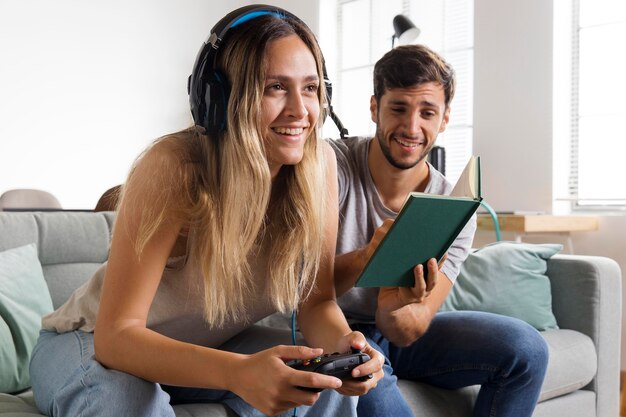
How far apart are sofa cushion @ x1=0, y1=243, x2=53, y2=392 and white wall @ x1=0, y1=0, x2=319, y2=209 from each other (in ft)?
10.0

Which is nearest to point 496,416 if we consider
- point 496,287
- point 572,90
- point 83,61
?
point 496,287

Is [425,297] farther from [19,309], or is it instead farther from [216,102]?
[19,309]

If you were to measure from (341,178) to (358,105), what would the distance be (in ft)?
11.3

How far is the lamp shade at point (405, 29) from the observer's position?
3.84 m

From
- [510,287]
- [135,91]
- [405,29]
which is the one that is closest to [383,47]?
[405,29]

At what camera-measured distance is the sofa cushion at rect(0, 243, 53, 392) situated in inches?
57.7

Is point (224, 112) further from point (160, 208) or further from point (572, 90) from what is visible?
point (572, 90)

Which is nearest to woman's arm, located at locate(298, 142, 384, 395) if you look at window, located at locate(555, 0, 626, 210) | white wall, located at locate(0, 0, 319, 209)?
window, located at locate(555, 0, 626, 210)

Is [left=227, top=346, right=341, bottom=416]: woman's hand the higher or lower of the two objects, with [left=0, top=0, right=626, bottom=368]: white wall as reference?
lower

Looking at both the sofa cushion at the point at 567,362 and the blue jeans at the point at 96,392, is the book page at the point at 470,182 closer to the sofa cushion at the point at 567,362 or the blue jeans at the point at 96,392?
→ the blue jeans at the point at 96,392

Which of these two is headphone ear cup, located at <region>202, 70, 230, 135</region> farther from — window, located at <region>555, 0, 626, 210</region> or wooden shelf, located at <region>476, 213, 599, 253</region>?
window, located at <region>555, 0, 626, 210</region>

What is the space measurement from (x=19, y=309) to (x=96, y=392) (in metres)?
0.65

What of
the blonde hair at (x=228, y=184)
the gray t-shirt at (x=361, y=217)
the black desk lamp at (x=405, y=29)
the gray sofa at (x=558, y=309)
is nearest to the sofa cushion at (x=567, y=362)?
the gray sofa at (x=558, y=309)

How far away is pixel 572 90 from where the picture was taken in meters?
3.68
